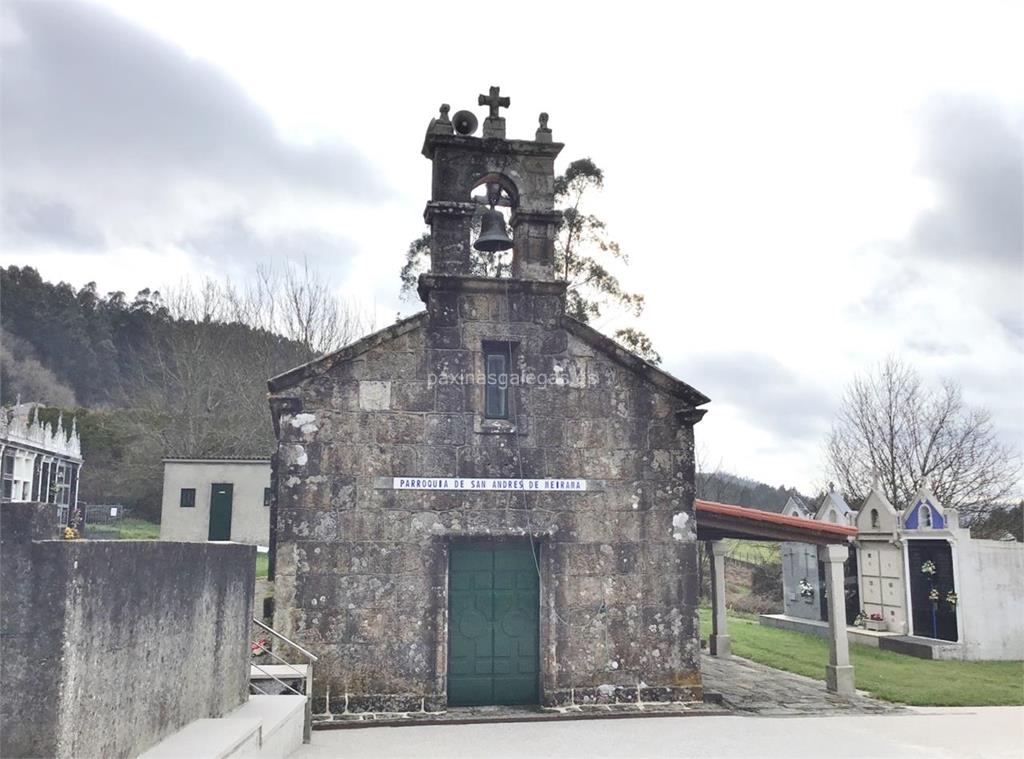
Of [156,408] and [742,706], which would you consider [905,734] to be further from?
[156,408]

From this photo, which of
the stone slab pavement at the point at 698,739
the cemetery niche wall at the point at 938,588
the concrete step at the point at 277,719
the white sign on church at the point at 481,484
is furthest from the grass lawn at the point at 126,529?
the cemetery niche wall at the point at 938,588

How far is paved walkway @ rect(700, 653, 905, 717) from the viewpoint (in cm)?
1066

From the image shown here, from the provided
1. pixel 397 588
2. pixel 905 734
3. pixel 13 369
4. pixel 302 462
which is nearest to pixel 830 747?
pixel 905 734

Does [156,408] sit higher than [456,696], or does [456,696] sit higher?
[156,408]

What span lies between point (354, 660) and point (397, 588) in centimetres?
95

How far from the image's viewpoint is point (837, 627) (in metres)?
11.9

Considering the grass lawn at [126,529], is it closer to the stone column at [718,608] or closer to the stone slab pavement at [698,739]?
the stone column at [718,608]

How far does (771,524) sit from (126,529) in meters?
29.0

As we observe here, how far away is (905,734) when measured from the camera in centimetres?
939

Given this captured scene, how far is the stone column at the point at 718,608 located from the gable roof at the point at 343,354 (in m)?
8.92

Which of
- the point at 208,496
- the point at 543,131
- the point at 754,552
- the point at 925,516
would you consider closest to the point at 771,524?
the point at 543,131

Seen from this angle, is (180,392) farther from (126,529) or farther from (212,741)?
(212,741)

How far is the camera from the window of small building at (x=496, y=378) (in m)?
10.7

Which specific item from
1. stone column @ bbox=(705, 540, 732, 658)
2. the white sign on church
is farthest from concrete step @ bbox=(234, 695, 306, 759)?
stone column @ bbox=(705, 540, 732, 658)
